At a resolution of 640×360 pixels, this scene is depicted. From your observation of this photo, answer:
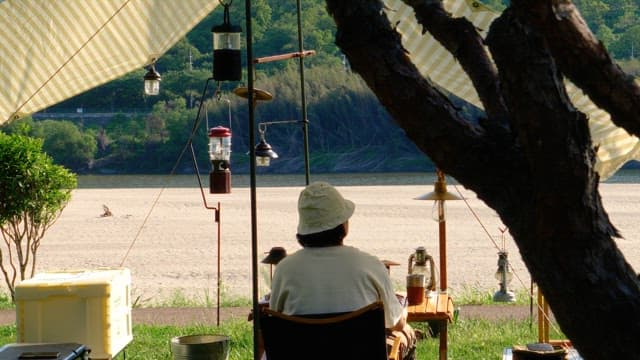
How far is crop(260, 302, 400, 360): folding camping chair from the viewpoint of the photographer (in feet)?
9.36

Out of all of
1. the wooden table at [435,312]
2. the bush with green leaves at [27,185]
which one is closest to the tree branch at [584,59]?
the wooden table at [435,312]

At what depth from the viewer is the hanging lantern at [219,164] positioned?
504 centimetres

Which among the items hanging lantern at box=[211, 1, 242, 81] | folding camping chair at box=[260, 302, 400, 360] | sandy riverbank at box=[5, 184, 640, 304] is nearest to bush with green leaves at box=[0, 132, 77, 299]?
sandy riverbank at box=[5, 184, 640, 304]

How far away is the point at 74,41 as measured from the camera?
14.3 ft

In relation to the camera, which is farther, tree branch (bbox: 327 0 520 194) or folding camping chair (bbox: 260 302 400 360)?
folding camping chair (bbox: 260 302 400 360)

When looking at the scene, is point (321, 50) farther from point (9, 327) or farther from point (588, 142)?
point (588, 142)

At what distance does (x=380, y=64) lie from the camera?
2062 millimetres

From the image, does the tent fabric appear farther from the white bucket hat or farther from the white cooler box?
the white bucket hat

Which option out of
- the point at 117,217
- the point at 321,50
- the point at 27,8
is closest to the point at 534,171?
the point at 27,8

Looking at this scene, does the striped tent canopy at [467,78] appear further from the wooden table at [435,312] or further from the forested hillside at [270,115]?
the forested hillside at [270,115]

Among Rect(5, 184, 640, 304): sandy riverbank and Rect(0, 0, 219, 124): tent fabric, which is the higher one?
Rect(0, 0, 219, 124): tent fabric

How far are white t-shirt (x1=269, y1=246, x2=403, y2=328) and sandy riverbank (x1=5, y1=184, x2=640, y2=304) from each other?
1681 mm

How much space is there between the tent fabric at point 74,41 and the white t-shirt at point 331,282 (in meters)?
1.73

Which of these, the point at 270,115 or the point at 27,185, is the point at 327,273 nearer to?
the point at 27,185
